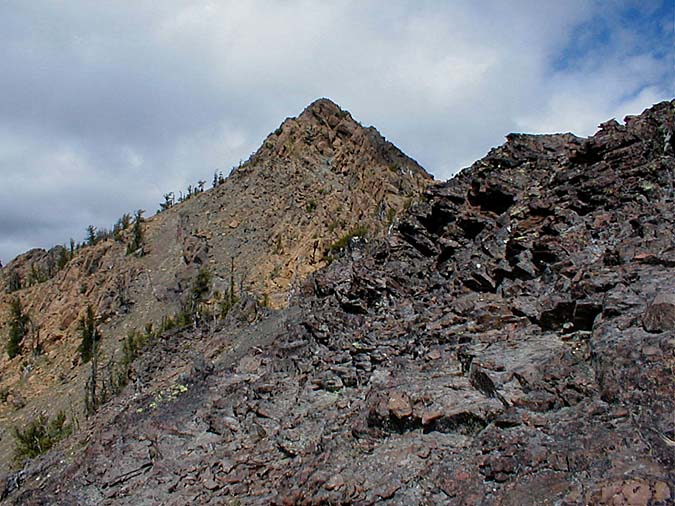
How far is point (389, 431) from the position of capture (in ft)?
29.5

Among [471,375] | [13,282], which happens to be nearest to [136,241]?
[13,282]

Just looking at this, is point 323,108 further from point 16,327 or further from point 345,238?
point 16,327

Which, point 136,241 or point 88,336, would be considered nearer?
point 88,336

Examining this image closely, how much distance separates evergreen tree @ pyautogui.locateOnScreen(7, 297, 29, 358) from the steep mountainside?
0.72 meters

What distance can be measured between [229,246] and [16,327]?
22.6 meters

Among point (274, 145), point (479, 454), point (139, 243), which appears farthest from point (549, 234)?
point (139, 243)

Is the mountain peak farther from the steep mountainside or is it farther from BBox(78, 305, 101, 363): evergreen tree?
BBox(78, 305, 101, 363): evergreen tree

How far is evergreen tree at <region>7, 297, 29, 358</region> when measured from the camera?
4781cm

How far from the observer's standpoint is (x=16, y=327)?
4962 cm

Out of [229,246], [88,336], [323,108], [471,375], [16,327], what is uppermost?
[323,108]

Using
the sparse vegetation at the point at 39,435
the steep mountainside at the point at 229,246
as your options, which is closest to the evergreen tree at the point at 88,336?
the steep mountainside at the point at 229,246

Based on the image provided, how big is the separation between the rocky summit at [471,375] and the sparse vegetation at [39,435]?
12.4 m

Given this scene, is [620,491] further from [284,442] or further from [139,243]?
[139,243]

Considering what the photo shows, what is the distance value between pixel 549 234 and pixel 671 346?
6832 mm
